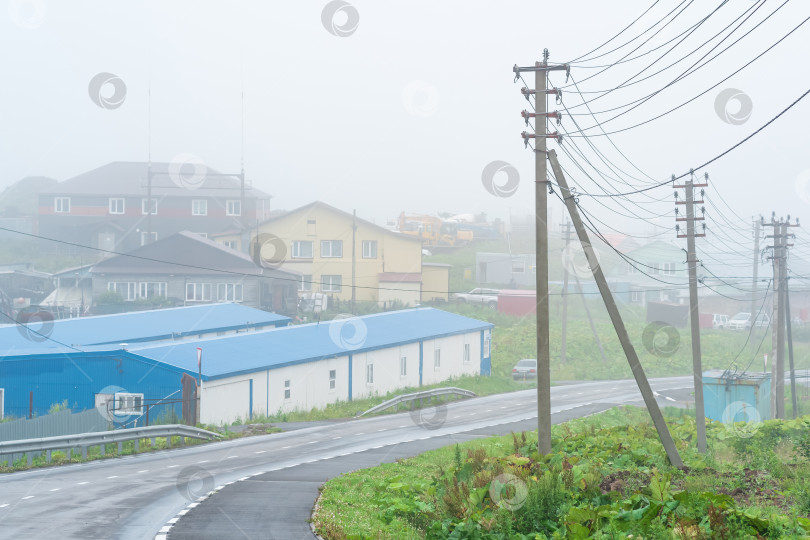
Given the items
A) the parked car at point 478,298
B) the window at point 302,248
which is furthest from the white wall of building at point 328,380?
the window at point 302,248

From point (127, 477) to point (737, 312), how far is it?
82.9 m

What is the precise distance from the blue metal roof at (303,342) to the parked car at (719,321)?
37523 millimetres

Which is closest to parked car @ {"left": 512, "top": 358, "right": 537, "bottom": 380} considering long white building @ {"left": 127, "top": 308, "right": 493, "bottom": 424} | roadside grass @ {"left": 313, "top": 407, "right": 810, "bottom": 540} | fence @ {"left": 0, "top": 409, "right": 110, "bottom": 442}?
long white building @ {"left": 127, "top": 308, "right": 493, "bottom": 424}

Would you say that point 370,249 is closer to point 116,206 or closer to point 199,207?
point 199,207

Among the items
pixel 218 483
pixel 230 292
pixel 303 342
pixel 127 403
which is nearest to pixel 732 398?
pixel 303 342

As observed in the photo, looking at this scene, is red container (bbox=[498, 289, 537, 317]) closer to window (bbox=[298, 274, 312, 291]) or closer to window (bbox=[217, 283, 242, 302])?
window (bbox=[298, 274, 312, 291])

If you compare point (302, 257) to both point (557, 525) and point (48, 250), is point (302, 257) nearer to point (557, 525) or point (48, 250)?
point (48, 250)

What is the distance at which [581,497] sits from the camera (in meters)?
12.9

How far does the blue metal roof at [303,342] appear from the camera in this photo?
1236 inches

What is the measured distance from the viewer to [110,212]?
311 ft

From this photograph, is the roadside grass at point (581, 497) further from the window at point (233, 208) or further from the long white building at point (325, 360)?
the window at point (233, 208)

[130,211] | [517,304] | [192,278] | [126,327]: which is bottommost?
[126,327]

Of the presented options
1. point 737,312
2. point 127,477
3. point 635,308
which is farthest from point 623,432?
point 737,312

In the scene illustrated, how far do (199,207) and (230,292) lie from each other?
103 feet
